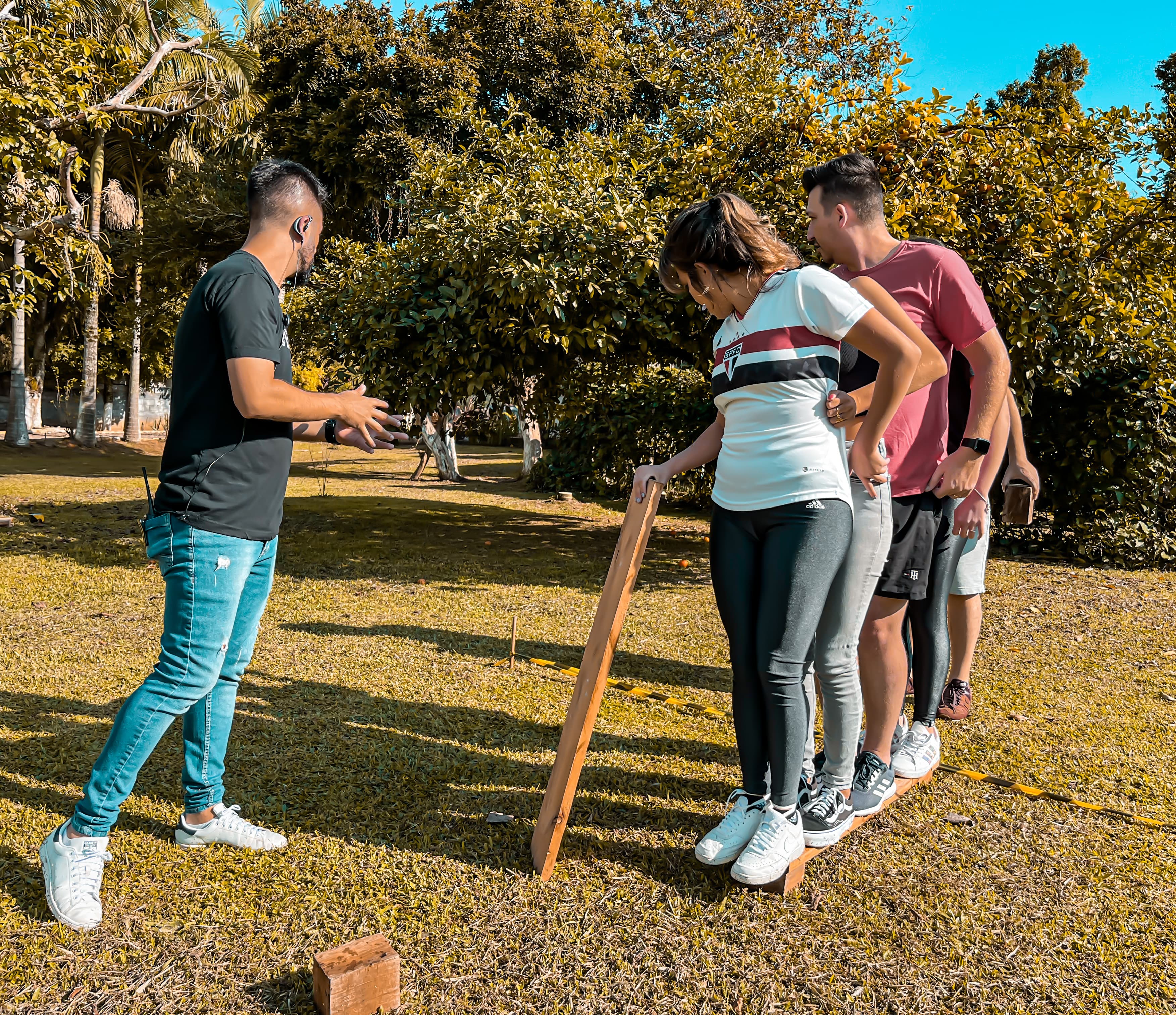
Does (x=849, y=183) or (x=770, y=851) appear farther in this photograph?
(x=849, y=183)

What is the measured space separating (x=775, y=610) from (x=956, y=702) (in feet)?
7.64

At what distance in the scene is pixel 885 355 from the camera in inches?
97.4

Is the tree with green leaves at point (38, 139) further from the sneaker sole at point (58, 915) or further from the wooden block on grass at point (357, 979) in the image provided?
the wooden block on grass at point (357, 979)

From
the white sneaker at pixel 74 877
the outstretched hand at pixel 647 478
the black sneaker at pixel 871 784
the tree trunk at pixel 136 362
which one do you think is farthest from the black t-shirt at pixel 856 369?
the tree trunk at pixel 136 362

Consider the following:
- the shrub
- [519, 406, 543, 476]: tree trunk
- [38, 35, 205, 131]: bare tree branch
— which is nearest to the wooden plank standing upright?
the shrub

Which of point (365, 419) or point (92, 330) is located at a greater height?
point (92, 330)

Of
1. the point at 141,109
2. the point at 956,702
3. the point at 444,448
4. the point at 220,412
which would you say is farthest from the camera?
the point at 444,448

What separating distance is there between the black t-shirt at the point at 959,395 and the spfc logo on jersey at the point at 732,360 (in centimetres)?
125

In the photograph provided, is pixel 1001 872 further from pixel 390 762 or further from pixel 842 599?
pixel 390 762

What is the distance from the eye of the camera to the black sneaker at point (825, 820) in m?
2.74

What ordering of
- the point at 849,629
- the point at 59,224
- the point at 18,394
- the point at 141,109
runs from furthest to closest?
1. the point at 18,394
2. the point at 59,224
3. the point at 141,109
4. the point at 849,629

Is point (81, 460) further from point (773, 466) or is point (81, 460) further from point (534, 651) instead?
point (773, 466)

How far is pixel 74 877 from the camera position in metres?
2.38

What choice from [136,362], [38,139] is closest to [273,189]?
[38,139]
